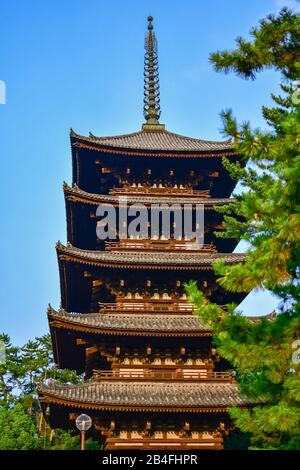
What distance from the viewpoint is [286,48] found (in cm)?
1445

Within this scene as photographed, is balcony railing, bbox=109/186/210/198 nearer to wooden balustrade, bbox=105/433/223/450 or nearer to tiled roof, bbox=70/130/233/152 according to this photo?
tiled roof, bbox=70/130/233/152

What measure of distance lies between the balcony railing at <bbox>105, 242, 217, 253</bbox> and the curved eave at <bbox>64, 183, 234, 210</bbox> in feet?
5.24

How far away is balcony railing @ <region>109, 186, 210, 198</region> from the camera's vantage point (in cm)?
2972

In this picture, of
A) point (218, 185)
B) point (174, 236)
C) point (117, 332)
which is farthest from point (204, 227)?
point (117, 332)

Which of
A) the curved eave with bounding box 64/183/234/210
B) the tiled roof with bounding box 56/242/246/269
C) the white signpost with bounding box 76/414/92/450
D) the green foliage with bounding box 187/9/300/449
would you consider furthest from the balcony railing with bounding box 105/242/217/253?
the green foliage with bounding box 187/9/300/449

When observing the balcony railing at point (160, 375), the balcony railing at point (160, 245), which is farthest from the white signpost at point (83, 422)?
the balcony railing at point (160, 245)

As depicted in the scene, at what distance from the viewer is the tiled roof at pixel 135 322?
24.4 metres

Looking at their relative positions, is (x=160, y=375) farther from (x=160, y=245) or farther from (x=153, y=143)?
(x=153, y=143)

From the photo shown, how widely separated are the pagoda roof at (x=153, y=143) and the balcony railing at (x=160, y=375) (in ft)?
31.3

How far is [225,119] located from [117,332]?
43.1ft

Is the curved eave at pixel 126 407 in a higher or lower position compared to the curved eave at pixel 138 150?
lower

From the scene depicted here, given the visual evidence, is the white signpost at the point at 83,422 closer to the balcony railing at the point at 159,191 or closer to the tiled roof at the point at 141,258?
the tiled roof at the point at 141,258

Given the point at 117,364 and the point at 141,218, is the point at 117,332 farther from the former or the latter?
the point at 141,218

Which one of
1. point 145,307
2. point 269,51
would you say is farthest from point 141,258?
point 269,51
